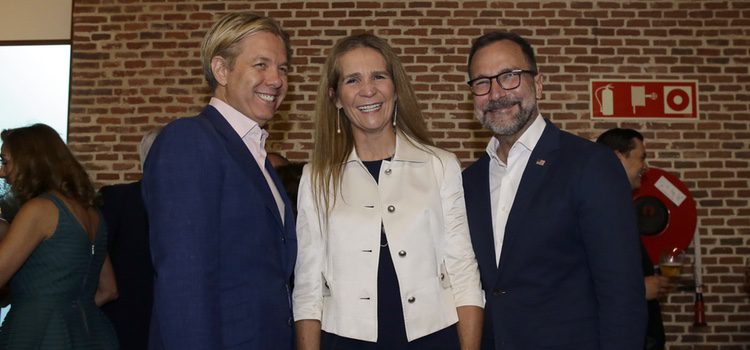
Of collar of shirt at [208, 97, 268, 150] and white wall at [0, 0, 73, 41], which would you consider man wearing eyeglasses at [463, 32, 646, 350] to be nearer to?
collar of shirt at [208, 97, 268, 150]

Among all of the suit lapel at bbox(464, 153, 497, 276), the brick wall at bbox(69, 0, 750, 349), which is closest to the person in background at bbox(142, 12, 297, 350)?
the suit lapel at bbox(464, 153, 497, 276)

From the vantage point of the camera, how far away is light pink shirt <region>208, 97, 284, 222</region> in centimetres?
230

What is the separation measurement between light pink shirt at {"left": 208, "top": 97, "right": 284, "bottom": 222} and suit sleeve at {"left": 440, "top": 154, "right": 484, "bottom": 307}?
0.52 meters

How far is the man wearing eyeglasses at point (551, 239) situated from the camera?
2.35 m

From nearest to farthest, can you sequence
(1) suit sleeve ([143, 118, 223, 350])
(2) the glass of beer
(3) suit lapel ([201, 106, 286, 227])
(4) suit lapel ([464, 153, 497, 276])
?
(1) suit sleeve ([143, 118, 223, 350]), (3) suit lapel ([201, 106, 286, 227]), (4) suit lapel ([464, 153, 497, 276]), (2) the glass of beer

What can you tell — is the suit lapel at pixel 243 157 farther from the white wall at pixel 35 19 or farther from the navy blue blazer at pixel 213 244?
the white wall at pixel 35 19

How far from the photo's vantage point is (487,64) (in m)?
2.64

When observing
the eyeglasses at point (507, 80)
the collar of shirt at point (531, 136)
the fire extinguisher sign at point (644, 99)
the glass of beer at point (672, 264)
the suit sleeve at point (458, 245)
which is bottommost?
the glass of beer at point (672, 264)

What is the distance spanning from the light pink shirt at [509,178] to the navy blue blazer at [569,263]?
0.06 m

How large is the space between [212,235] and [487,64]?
1137mm

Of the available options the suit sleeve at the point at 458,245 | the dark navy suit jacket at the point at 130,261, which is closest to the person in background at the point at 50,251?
the dark navy suit jacket at the point at 130,261

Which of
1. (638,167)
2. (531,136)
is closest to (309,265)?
(531,136)

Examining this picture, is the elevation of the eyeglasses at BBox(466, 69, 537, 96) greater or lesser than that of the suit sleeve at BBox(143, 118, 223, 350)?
greater

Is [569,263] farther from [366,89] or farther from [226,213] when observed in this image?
[226,213]
